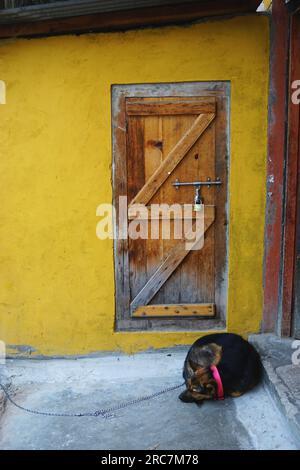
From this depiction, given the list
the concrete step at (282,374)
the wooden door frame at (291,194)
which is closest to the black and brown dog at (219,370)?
the concrete step at (282,374)

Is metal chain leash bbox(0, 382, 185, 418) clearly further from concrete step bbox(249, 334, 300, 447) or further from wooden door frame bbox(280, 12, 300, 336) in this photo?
wooden door frame bbox(280, 12, 300, 336)

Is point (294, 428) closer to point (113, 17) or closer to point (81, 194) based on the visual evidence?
point (81, 194)

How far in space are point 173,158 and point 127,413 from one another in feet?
7.11

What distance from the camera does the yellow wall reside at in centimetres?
403

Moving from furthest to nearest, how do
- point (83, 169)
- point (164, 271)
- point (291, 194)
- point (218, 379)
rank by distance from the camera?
point (164, 271) < point (83, 169) < point (291, 194) < point (218, 379)

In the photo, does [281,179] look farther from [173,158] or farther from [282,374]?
[282,374]

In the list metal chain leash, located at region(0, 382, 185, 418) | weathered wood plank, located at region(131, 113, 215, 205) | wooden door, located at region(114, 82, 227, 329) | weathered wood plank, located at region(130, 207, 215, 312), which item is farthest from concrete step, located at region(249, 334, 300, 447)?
weathered wood plank, located at region(131, 113, 215, 205)

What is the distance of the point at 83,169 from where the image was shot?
13.8ft

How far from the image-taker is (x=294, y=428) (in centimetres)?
308

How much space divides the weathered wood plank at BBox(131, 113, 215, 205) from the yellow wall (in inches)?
10.3

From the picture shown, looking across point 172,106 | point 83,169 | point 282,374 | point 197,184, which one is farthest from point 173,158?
point 282,374

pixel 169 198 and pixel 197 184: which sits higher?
pixel 197 184

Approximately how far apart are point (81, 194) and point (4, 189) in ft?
2.33

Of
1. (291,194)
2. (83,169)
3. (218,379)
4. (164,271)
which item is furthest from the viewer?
(164,271)
